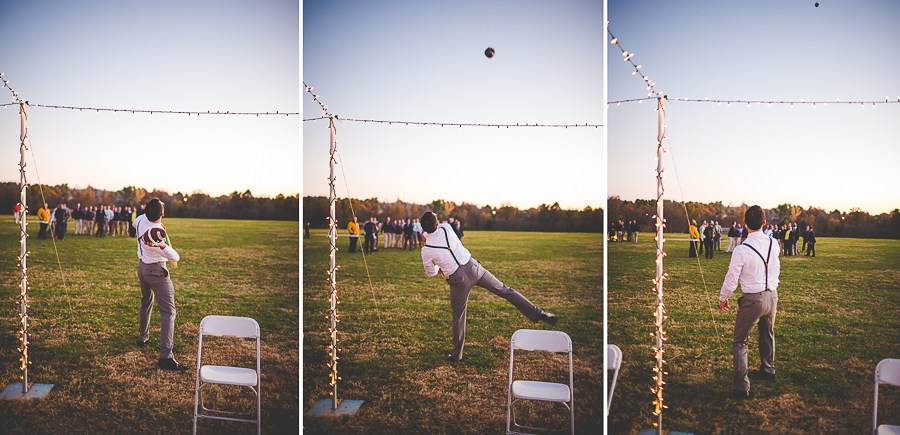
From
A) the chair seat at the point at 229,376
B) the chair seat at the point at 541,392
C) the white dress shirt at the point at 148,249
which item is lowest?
the chair seat at the point at 541,392

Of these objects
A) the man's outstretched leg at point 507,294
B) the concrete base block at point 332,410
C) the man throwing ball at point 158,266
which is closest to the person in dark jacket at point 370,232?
the man throwing ball at point 158,266

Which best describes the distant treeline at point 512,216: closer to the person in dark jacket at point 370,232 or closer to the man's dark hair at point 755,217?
the man's dark hair at point 755,217

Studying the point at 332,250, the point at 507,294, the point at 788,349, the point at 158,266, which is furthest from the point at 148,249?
the point at 788,349

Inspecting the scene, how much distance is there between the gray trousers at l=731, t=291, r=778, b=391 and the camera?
3.23 metres

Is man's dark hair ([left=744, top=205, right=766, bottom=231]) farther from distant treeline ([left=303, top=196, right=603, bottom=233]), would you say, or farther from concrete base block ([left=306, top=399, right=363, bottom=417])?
concrete base block ([left=306, top=399, right=363, bottom=417])

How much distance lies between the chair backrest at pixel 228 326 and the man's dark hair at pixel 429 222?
1458 mm

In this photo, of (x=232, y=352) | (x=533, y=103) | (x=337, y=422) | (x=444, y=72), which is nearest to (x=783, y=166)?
(x=533, y=103)

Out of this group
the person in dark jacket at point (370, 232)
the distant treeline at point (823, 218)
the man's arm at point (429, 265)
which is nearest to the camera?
the man's arm at point (429, 265)

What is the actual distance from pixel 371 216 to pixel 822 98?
762 centimetres

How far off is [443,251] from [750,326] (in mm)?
2335

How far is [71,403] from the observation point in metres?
3.54

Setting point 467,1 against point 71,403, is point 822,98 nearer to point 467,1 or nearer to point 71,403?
point 467,1

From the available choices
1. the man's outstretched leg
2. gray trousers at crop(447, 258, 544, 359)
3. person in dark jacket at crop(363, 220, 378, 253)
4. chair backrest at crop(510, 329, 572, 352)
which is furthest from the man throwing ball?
person in dark jacket at crop(363, 220, 378, 253)

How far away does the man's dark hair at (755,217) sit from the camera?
3.21 meters
